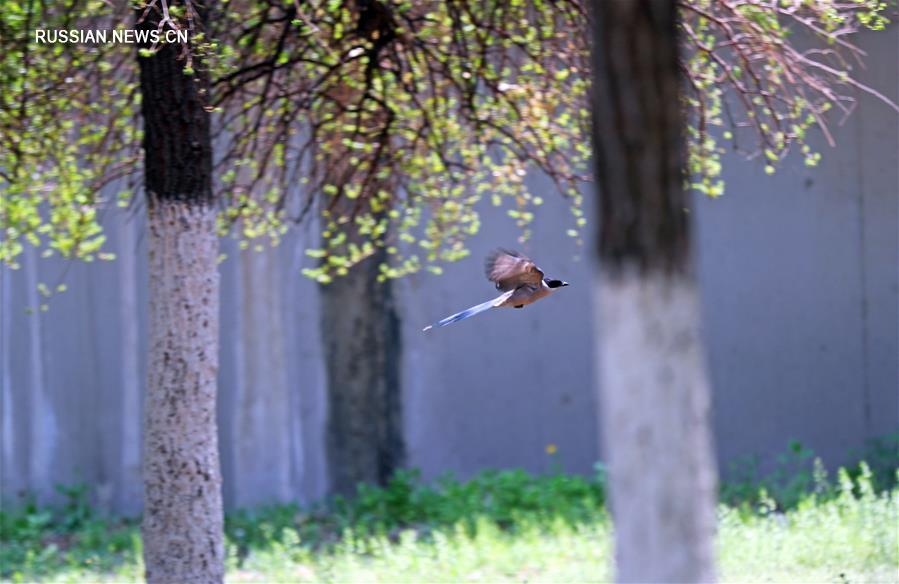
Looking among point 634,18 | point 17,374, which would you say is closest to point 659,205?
point 634,18

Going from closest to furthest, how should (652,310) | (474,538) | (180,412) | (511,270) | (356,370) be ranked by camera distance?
(652,310), (511,270), (180,412), (474,538), (356,370)

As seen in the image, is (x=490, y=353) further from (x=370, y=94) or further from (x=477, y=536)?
(x=370, y=94)

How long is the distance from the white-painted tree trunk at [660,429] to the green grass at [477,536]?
3245mm

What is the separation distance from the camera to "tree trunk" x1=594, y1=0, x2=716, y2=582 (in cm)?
261

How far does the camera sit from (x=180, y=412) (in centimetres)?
475

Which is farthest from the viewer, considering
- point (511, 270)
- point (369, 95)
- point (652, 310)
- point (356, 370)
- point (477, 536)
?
point (356, 370)

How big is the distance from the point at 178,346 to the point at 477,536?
2.83 metres

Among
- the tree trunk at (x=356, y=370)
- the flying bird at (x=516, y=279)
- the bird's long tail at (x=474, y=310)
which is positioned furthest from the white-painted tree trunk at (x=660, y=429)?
the tree trunk at (x=356, y=370)

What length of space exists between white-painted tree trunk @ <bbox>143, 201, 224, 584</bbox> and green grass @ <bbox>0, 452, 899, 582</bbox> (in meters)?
1.61

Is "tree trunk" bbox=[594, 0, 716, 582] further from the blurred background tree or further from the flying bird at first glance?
the blurred background tree

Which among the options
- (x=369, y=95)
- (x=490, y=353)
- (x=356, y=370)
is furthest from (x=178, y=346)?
(x=490, y=353)

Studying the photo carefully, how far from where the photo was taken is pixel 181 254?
477 centimetres

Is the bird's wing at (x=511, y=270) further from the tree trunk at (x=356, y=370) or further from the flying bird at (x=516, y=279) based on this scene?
the tree trunk at (x=356, y=370)

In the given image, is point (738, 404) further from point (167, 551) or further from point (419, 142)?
point (167, 551)
